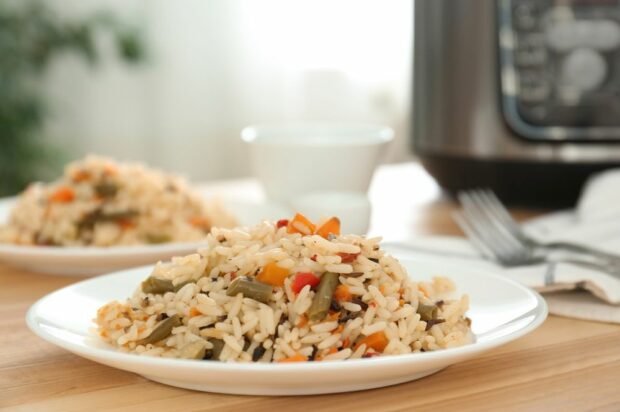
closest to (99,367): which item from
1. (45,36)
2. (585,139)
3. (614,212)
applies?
(614,212)

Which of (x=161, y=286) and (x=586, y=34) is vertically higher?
(x=586, y=34)

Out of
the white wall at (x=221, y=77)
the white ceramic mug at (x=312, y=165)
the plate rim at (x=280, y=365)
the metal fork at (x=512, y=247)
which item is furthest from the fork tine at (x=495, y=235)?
the white wall at (x=221, y=77)

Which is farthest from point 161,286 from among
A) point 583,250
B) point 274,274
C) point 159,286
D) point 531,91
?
point 531,91

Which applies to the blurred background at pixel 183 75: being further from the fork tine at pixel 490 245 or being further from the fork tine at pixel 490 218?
the fork tine at pixel 490 245

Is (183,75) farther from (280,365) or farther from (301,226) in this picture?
(280,365)

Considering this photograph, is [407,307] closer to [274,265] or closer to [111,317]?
[274,265]

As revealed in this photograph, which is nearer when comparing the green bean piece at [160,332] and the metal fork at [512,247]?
the green bean piece at [160,332]
